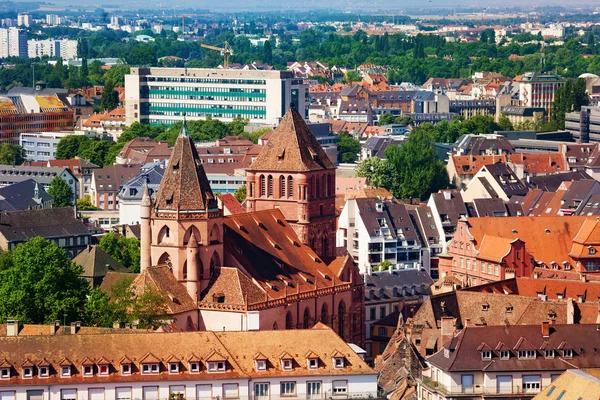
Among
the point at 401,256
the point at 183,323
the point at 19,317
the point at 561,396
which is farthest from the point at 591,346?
the point at 401,256

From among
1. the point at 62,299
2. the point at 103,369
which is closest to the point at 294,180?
the point at 62,299

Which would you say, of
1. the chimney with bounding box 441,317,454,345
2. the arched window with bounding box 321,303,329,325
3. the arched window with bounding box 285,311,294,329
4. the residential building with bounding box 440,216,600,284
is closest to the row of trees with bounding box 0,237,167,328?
the arched window with bounding box 285,311,294,329

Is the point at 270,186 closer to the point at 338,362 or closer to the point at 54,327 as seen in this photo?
the point at 54,327

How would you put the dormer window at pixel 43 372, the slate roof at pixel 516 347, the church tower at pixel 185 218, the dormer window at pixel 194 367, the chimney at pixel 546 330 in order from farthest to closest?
the church tower at pixel 185 218
the chimney at pixel 546 330
the slate roof at pixel 516 347
the dormer window at pixel 194 367
the dormer window at pixel 43 372

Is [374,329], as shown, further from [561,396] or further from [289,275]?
[561,396]

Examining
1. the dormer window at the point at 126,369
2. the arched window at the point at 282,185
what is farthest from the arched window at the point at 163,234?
the dormer window at the point at 126,369

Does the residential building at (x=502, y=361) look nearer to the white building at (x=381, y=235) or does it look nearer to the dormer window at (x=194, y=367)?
the dormer window at (x=194, y=367)
